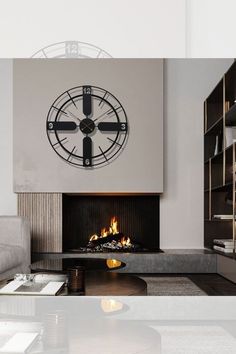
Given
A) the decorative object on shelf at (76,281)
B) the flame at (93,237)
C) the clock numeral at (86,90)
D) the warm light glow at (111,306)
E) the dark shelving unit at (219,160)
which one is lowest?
the flame at (93,237)

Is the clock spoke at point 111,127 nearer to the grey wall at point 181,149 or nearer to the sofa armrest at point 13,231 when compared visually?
the grey wall at point 181,149

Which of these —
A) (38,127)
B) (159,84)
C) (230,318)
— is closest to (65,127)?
(38,127)

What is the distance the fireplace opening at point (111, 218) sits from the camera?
3.78m

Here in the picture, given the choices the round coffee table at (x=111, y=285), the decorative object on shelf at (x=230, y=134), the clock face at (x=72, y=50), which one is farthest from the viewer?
the decorative object on shelf at (x=230, y=134)

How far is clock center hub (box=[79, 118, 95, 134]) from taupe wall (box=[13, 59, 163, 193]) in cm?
27

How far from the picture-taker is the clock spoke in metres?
3.63

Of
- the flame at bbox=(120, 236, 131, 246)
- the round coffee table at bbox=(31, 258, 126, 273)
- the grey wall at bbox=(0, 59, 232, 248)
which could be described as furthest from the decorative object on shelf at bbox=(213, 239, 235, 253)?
the round coffee table at bbox=(31, 258, 126, 273)

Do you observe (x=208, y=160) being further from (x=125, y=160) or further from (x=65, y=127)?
(x=65, y=127)

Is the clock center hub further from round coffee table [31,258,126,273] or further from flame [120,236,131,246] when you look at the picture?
round coffee table [31,258,126,273]

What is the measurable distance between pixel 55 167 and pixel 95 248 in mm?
662

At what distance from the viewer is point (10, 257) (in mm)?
2648

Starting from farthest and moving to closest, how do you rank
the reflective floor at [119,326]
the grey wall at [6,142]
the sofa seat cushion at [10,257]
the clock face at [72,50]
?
the grey wall at [6,142] < the sofa seat cushion at [10,257] < the clock face at [72,50] < the reflective floor at [119,326]

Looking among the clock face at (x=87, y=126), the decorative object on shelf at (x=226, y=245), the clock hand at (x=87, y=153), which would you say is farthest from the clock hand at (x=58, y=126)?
the decorative object on shelf at (x=226, y=245)

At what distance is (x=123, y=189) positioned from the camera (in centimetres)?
360
